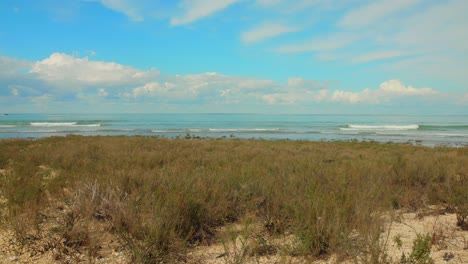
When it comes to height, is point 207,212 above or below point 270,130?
below

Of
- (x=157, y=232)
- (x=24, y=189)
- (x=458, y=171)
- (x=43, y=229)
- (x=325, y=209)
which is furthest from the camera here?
(x=458, y=171)

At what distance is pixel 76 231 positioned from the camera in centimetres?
425

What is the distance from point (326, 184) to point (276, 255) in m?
3.40

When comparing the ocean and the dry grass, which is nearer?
the dry grass

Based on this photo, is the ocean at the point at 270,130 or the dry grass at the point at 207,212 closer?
the dry grass at the point at 207,212

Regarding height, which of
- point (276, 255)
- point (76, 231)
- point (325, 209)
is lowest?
point (276, 255)

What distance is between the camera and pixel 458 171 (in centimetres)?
896

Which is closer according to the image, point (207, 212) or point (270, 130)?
point (207, 212)

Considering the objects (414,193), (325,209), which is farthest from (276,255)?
(414,193)

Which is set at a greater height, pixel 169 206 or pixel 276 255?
pixel 169 206

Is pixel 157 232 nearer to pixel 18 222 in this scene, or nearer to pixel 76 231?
pixel 76 231

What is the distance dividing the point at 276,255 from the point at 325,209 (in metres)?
0.91

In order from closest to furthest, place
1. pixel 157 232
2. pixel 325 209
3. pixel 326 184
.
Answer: pixel 157 232 < pixel 325 209 < pixel 326 184

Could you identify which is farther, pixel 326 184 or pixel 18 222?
pixel 326 184
